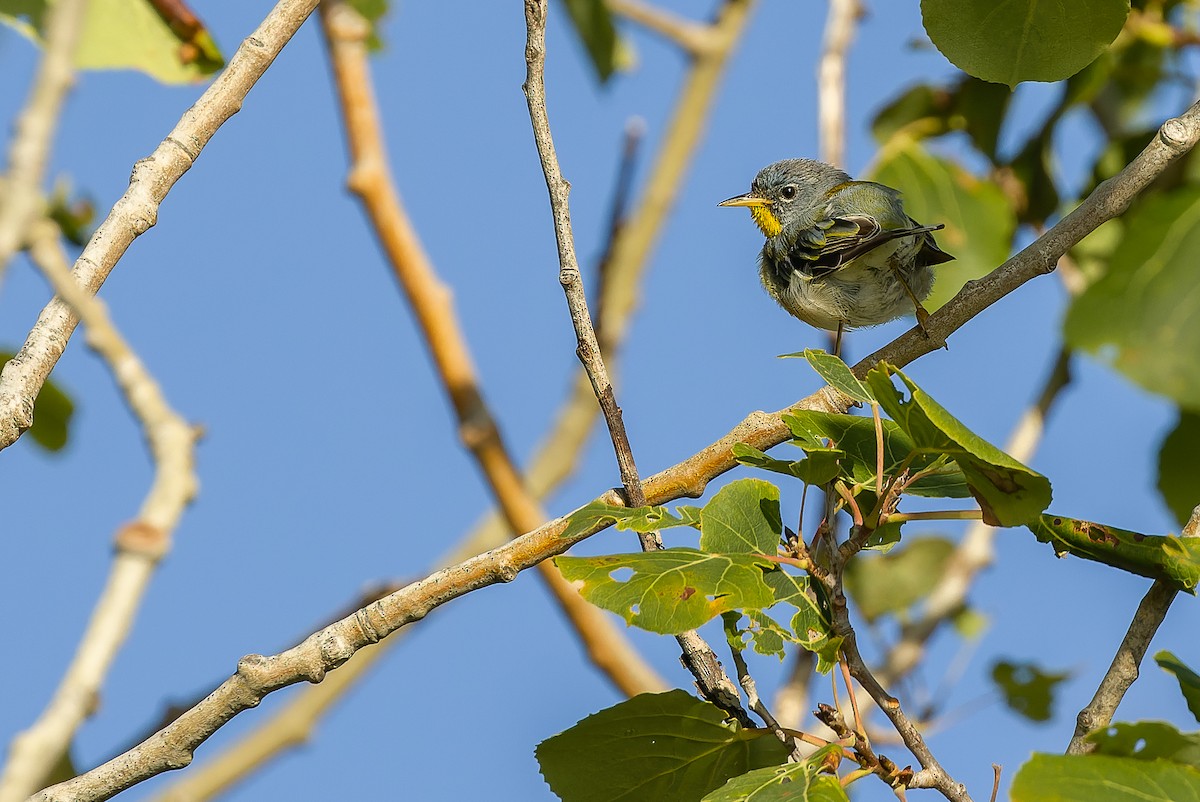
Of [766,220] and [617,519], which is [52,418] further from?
[766,220]

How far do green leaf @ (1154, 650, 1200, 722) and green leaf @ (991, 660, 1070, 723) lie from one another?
169 cm

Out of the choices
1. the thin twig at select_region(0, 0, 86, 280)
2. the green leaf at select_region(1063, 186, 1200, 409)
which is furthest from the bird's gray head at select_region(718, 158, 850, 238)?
the thin twig at select_region(0, 0, 86, 280)

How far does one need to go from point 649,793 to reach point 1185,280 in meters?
2.44

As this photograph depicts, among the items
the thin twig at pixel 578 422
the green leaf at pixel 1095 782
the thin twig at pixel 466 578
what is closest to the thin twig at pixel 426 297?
the thin twig at pixel 578 422

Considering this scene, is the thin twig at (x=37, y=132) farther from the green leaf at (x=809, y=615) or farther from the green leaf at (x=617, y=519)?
the green leaf at (x=809, y=615)

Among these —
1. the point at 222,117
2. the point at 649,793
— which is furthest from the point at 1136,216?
the point at 222,117

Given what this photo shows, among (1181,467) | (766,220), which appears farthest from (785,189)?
(1181,467)

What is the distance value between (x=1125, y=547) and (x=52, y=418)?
2.75 m

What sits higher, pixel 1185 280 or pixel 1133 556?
pixel 1185 280

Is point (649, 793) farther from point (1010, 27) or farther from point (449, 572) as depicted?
point (1010, 27)

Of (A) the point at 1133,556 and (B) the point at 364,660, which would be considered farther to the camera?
(B) the point at 364,660

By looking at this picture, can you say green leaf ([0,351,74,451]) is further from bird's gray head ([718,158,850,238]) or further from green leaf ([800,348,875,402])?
bird's gray head ([718,158,850,238])

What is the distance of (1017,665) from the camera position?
3713mm

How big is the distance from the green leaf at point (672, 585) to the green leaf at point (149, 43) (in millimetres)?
1749
